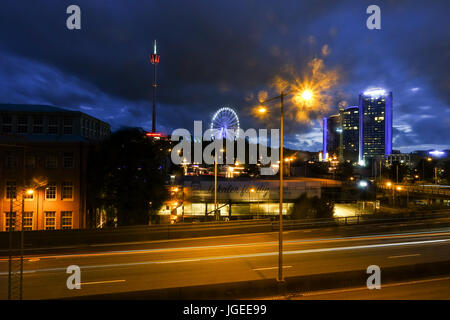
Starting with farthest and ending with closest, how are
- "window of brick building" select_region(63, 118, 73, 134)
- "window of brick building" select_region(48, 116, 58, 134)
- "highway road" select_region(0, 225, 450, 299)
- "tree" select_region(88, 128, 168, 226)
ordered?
"window of brick building" select_region(63, 118, 73, 134) < "window of brick building" select_region(48, 116, 58, 134) < "tree" select_region(88, 128, 168, 226) < "highway road" select_region(0, 225, 450, 299)

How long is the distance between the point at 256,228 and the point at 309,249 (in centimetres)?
773

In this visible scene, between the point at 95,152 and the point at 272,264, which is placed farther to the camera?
the point at 95,152

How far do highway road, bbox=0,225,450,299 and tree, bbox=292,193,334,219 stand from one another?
30.3 feet

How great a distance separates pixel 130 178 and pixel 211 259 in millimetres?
12955

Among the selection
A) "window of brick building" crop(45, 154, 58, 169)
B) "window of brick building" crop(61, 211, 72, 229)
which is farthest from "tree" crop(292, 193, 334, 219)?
"window of brick building" crop(45, 154, 58, 169)

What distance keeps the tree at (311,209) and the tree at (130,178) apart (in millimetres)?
16522

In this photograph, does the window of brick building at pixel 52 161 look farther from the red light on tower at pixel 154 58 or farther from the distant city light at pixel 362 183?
the distant city light at pixel 362 183

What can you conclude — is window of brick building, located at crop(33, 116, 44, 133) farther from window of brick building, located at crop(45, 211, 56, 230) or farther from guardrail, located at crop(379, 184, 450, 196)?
guardrail, located at crop(379, 184, 450, 196)

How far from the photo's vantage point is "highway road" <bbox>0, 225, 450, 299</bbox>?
1293 cm

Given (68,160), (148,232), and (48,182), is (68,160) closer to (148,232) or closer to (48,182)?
(48,182)

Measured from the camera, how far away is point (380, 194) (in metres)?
58.7
